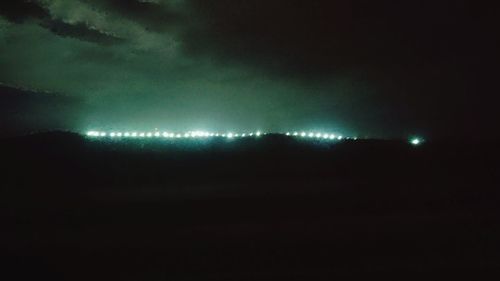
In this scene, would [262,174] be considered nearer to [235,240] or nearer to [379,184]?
[235,240]

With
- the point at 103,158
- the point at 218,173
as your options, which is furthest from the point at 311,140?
the point at 103,158

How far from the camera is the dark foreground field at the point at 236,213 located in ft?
14.2

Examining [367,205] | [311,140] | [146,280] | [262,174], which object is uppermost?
[311,140]

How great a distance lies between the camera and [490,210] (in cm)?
535

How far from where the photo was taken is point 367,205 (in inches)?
208

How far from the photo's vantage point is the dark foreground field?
4328 millimetres

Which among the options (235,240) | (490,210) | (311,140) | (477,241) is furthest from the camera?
(311,140)

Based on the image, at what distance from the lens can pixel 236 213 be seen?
16.1 ft

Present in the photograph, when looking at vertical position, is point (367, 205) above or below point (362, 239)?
above

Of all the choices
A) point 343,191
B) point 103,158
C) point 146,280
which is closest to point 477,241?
point 343,191

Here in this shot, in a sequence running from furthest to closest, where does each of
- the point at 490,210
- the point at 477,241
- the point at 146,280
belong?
the point at 490,210 < the point at 477,241 < the point at 146,280

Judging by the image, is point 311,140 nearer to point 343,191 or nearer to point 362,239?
point 343,191

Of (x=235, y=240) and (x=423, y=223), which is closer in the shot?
(x=235, y=240)

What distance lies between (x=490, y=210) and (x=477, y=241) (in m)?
0.60
